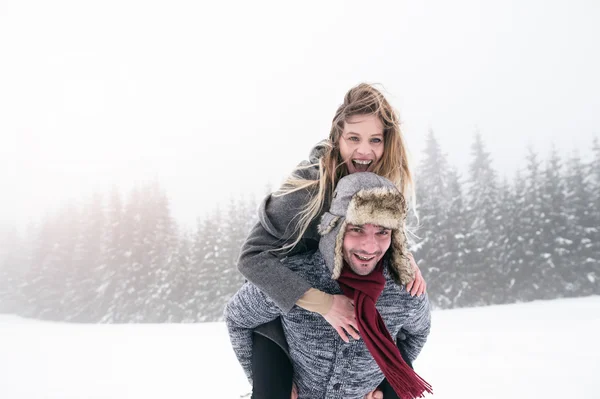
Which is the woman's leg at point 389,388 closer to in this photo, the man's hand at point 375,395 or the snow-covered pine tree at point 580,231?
the man's hand at point 375,395

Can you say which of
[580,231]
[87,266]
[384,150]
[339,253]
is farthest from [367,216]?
[87,266]

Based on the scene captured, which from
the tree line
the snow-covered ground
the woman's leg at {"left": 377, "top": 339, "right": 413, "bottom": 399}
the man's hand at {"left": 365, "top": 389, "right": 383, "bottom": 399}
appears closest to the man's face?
the woman's leg at {"left": 377, "top": 339, "right": 413, "bottom": 399}

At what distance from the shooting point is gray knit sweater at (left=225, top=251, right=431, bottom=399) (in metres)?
1.80

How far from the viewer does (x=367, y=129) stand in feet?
7.64

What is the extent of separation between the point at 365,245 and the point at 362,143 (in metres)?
0.84

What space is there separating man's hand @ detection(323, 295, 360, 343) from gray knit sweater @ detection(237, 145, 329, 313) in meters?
0.14

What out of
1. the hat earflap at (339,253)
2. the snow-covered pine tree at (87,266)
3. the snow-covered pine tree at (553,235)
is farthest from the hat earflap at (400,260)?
the snow-covered pine tree at (87,266)

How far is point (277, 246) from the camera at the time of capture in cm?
204

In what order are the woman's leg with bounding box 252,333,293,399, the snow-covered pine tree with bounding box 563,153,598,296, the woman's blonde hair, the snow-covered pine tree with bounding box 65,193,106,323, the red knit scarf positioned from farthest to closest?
1. the snow-covered pine tree with bounding box 65,193,106,323
2. the snow-covered pine tree with bounding box 563,153,598,296
3. the woman's blonde hair
4. the woman's leg with bounding box 252,333,293,399
5. the red knit scarf

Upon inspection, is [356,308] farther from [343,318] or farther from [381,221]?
[381,221]

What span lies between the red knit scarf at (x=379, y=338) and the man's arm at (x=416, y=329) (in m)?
0.24

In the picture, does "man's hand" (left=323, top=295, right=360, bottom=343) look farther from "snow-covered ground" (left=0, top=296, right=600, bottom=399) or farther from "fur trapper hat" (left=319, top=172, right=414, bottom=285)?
"snow-covered ground" (left=0, top=296, right=600, bottom=399)

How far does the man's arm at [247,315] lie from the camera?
188cm

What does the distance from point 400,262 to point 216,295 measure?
22426 millimetres
